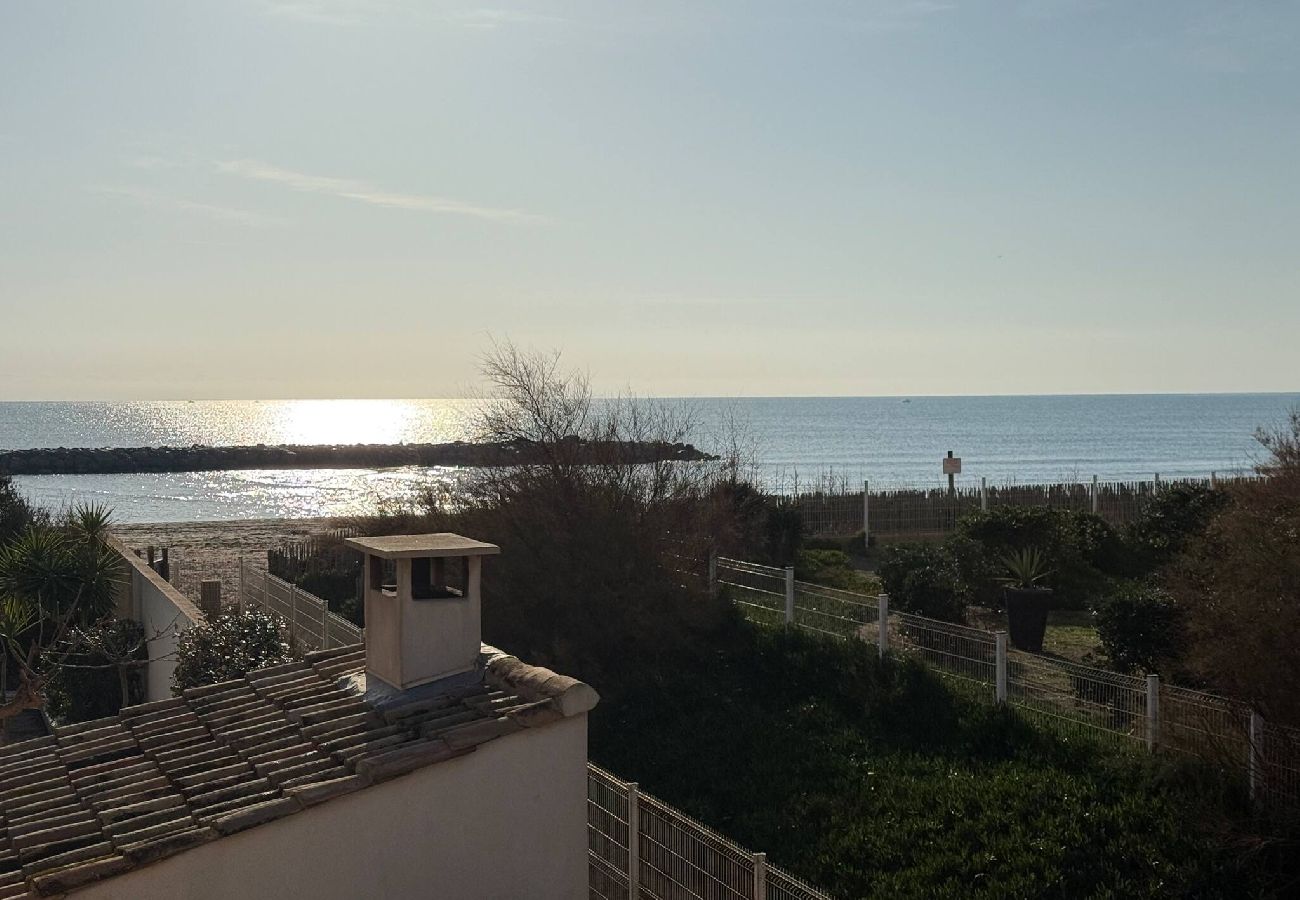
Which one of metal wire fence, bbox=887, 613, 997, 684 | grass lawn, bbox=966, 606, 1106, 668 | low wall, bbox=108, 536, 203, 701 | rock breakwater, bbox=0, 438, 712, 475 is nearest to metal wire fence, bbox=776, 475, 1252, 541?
grass lawn, bbox=966, 606, 1106, 668

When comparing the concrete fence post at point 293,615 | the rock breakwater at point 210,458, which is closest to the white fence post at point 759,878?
the concrete fence post at point 293,615

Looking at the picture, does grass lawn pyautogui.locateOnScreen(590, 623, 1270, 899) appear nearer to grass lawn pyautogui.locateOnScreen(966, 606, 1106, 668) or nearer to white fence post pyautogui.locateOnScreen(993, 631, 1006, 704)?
white fence post pyautogui.locateOnScreen(993, 631, 1006, 704)

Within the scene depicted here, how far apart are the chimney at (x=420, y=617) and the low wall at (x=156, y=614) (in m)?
6.92

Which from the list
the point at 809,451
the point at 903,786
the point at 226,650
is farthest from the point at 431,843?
the point at 809,451

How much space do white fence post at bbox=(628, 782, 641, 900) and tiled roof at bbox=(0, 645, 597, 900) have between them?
4.96 ft

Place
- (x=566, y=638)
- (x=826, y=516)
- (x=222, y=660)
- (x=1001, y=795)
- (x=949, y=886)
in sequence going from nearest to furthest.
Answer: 1. (x=949, y=886)
2. (x=1001, y=795)
3. (x=222, y=660)
4. (x=566, y=638)
5. (x=826, y=516)

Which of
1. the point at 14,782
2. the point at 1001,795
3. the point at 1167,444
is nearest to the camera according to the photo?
the point at 14,782

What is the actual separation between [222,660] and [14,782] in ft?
21.1

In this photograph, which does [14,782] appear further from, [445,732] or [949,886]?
[949,886]

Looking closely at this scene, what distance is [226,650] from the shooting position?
51.6 feet

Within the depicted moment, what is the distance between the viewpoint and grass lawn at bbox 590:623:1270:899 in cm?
975

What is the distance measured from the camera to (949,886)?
384 inches

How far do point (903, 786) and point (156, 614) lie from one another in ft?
45.7

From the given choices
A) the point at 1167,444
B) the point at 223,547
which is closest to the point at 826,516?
the point at 223,547
